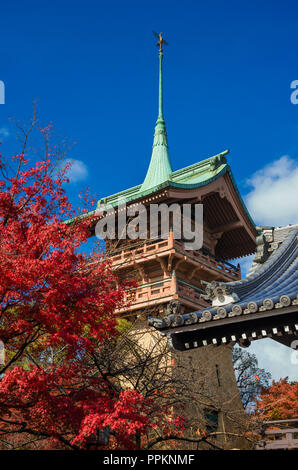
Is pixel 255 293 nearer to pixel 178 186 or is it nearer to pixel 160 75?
pixel 178 186

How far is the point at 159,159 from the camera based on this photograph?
2830cm

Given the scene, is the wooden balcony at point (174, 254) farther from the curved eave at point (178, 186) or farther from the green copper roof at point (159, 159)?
the green copper roof at point (159, 159)

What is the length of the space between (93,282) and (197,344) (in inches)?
107

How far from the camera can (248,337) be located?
6.62 meters

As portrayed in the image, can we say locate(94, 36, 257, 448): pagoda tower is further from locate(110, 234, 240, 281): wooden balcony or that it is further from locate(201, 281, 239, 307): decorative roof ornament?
locate(201, 281, 239, 307): decorative roof ornament

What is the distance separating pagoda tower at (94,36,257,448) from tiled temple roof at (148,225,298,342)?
30.3 feet

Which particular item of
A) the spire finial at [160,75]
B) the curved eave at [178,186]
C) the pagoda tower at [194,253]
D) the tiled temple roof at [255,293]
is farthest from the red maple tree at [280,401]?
the spire finial at [160,75]

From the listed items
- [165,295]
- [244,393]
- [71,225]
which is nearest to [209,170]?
[165,295]

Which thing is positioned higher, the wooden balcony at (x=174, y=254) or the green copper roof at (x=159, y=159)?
the green copper roof at (x=159, y=159)

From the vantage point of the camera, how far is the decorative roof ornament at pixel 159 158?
26.6 meters

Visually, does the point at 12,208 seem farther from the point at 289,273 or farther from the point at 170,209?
the point at 170,209

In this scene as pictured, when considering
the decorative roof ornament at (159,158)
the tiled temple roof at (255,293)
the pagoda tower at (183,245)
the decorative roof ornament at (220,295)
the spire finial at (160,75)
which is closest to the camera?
the tiled temple roof at (255,293)

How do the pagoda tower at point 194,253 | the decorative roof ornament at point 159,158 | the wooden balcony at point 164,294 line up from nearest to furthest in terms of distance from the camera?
the wooden balcony at point 164,294 → the pagoda tower at point 194,253 → the decorative roof ornament at point 159,158

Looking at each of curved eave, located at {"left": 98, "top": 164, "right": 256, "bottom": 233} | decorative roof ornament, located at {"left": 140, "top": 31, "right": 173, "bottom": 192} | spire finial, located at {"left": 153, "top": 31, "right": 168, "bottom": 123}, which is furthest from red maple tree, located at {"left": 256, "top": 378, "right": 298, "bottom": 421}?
spire finial, located at {"left": 153, "top": 31, "right": 168, "bottom": 123}
